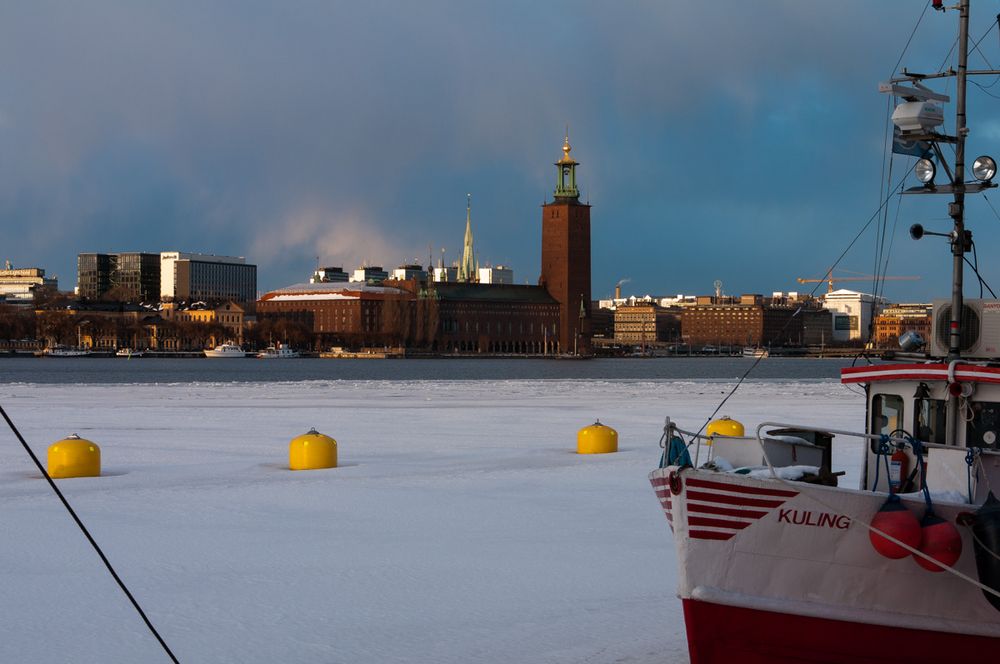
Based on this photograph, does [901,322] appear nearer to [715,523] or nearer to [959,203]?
[959,203]

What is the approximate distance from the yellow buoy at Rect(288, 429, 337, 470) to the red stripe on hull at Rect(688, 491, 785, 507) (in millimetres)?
13251

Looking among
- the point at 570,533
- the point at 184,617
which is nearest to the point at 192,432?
the point at 570,533

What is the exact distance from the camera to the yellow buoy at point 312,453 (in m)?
22.4

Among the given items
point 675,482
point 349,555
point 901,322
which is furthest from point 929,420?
point 901,322

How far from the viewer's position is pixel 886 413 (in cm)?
1159

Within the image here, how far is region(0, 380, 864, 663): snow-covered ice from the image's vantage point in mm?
10906

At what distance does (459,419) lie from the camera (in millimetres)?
36688

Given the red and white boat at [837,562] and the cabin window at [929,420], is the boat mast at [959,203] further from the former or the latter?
the red and white boat at [837,562]

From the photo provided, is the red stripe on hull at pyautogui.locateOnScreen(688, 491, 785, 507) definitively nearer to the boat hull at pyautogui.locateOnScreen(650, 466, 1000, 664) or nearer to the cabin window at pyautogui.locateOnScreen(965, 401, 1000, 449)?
the boat hull at pyautogui.locateOnScreen(650, 466, 1000, 664)

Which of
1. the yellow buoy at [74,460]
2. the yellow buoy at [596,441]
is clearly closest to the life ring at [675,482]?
the yellow buoy at [74,460]

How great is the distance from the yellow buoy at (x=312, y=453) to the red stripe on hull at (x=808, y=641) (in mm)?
13085

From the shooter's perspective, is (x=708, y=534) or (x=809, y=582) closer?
(x=809, y=582)

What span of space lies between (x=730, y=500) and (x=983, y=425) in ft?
8.62

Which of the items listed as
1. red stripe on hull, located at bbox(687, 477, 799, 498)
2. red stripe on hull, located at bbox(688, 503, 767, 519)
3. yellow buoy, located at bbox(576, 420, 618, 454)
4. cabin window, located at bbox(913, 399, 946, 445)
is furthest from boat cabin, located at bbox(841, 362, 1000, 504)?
yellow buoy, located at bbox(576, 420, 618, 454)
